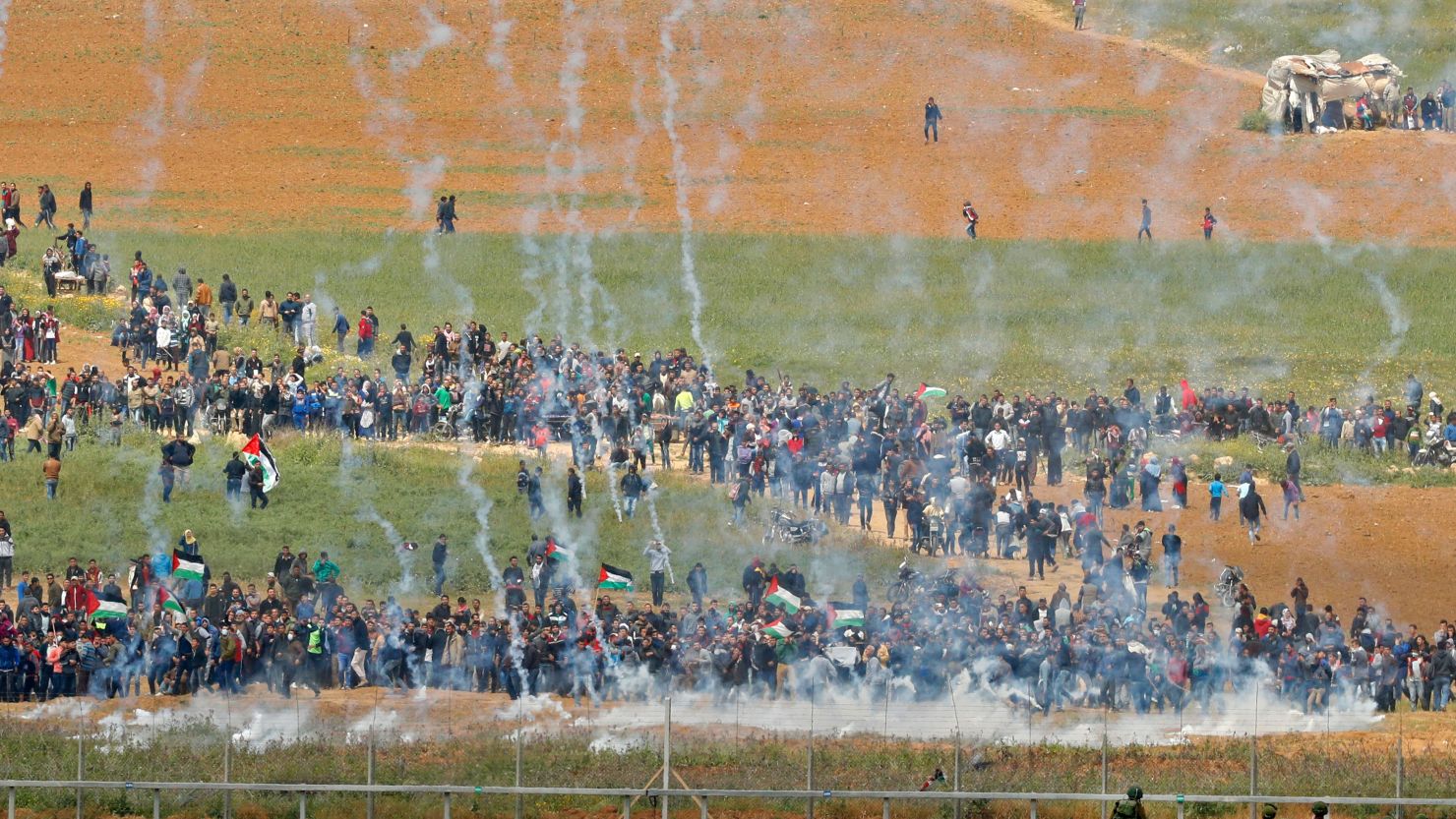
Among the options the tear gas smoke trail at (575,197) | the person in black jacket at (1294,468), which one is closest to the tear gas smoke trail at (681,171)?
the tear gas smoke trail at (575,197)

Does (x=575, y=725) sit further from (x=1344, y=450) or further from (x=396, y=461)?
(x=1344, y=450)

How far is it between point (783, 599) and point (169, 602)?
1000 centimetres

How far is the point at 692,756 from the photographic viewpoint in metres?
33.8

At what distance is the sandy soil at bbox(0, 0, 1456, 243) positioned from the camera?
2985 inches

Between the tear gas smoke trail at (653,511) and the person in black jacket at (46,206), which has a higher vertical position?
the person in black jacket at (46,206)

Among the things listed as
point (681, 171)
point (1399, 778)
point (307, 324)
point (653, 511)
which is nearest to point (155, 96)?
point (681, 171)

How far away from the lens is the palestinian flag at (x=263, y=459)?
48125 mm

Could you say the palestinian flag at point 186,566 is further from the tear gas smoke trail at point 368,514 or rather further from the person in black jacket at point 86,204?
the person in black jacket at point 86,204

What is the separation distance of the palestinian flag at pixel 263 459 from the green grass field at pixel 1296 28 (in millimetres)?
44155

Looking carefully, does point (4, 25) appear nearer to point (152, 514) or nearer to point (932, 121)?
→ point (932, 121)

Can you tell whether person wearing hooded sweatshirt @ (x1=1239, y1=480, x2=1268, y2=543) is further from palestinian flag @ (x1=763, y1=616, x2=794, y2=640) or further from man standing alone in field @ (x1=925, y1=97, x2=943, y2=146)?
man standing alone in field @ (x1=925, y1=97, x2=943, y2=146)

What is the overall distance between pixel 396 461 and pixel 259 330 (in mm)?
9955

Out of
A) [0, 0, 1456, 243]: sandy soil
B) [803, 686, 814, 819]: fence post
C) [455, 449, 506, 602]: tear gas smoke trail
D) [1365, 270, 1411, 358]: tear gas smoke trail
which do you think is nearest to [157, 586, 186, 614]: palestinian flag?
[455, 449, 506, 602]: tear gas smoke trail

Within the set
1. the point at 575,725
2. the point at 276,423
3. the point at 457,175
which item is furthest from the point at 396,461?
the point at 457,175
